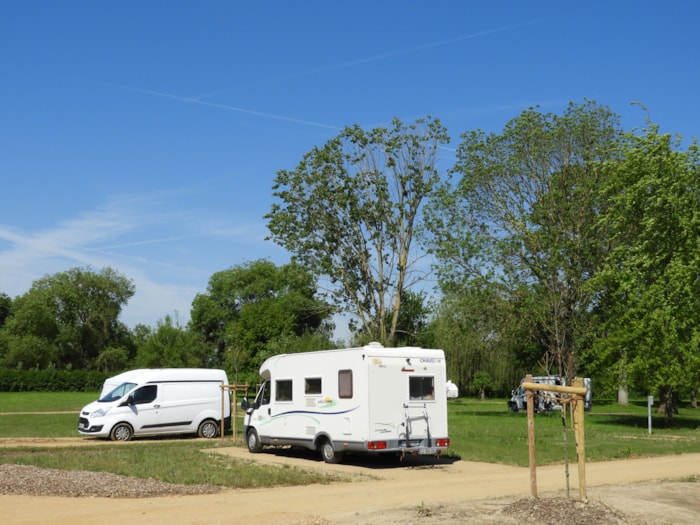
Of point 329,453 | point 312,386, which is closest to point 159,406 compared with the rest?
point 312,386

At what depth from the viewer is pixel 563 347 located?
133 ft

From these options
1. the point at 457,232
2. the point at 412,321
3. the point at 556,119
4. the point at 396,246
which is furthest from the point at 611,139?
the point at 412,321

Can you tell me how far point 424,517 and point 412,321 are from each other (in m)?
39.8

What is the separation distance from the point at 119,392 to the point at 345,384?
37.8 ft

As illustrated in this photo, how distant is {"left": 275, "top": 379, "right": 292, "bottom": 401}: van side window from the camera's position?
20.5 meters

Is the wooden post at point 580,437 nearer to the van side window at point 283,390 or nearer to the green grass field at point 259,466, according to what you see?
the green grass field at point 259,466

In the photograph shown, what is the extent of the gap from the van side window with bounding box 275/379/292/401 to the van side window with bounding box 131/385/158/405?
7584mm

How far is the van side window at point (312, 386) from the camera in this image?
63.6 ft

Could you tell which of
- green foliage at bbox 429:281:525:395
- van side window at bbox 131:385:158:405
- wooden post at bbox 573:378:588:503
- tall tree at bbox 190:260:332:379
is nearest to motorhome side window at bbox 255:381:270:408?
van side window at bbox 131:385:158:405

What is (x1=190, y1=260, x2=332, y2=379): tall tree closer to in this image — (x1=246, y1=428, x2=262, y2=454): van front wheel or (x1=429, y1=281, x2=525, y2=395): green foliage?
(x1=429, y1=281, x2=525, y2=395): green foliage

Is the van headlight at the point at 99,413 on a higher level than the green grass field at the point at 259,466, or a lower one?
higher

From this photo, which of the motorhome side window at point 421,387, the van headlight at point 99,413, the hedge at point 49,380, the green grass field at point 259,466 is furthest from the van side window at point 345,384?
the hedge at point 49,380

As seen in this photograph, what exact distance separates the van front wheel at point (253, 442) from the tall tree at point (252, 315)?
98.1ft

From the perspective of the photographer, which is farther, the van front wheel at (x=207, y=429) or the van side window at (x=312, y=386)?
the van front wheel at (x=207, y=429)
